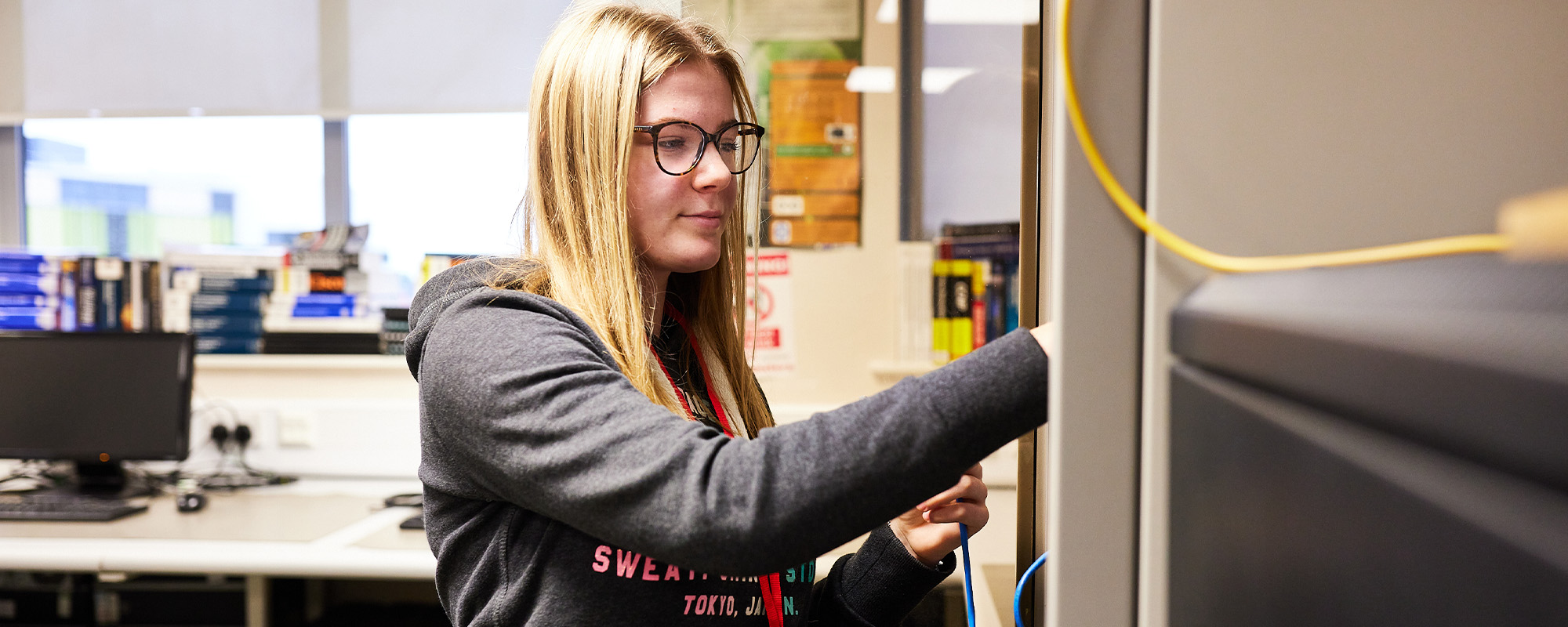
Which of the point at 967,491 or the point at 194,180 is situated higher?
the point at 194,180

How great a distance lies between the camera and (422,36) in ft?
8.48

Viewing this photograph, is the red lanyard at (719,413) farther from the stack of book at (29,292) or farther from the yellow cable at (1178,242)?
the stack of book at (29,292)

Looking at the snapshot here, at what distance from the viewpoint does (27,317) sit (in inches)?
98.0

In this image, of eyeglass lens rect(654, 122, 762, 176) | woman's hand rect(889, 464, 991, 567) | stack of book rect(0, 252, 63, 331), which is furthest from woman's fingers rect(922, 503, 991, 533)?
stack of book rect(0, 252, 63, 331)

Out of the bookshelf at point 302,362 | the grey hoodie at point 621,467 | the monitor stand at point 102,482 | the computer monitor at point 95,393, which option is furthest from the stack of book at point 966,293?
the monitor stand at point 102,482

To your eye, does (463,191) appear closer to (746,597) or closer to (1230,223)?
(746,597)

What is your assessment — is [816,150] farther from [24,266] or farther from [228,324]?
[24,266]

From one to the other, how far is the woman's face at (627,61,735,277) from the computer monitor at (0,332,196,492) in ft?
6.05

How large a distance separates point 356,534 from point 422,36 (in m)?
1.48

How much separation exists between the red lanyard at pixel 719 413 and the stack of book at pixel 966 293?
40.9 inches

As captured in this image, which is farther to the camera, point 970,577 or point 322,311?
point 322,311

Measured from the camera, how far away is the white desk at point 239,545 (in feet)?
5.45

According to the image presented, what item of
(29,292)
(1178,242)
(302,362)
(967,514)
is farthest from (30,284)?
(1178,242)

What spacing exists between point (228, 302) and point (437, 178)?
2.12 feet
